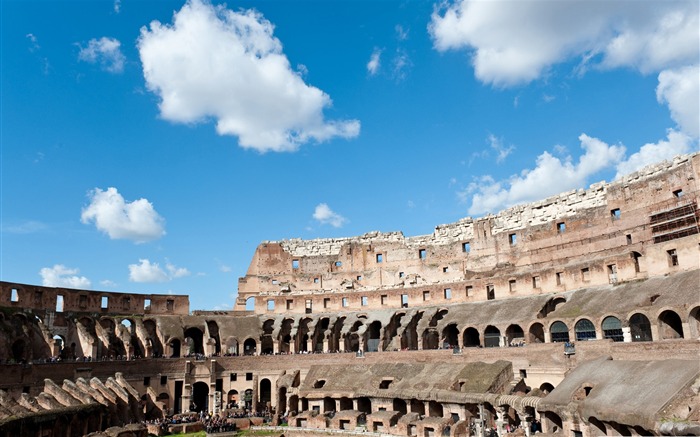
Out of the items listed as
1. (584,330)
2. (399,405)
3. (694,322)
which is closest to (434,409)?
(399,405)

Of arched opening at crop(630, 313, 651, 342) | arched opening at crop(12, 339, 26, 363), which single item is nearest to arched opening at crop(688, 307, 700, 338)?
arched opening at crop(630, 313, 651, 342)

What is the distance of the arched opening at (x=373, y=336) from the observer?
52969mm

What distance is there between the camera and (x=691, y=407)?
22.5 m

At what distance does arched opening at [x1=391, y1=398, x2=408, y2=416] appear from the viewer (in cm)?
3888

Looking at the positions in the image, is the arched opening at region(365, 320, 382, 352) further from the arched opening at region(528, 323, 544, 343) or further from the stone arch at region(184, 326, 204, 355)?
the stone arch at region(184, 326, 204, 355)

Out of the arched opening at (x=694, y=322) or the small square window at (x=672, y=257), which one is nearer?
the arched opening at (x=694, y=322)

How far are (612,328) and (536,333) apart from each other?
23.3 ft

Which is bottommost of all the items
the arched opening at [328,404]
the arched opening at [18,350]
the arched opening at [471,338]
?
the arched opening at [328,404]

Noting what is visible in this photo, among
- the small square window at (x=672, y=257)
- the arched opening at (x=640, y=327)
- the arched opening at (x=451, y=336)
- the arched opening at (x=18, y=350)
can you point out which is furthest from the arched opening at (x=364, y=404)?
the arched opening at (x=18, y=350)

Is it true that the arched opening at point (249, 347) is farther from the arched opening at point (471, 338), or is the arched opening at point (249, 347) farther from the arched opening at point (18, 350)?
the arched opening at point (471, 338)

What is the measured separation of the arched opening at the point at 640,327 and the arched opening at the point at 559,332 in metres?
4.65

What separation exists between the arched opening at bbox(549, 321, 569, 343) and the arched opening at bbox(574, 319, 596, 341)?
2.86 feet

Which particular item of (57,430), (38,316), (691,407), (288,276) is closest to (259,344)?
(288,276)

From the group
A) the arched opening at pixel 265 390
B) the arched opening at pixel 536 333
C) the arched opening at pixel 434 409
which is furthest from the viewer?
the arched opening at pixel 265 390
